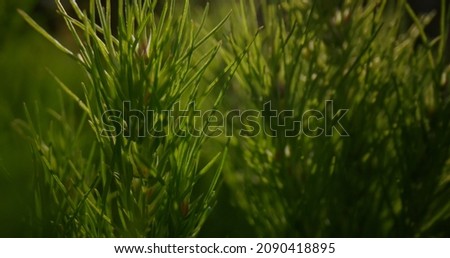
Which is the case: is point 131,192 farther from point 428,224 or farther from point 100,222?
point 428,224

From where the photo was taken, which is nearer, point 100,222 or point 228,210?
point 100,222

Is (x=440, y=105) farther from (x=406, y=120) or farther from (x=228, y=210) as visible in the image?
(x=228, y=210)

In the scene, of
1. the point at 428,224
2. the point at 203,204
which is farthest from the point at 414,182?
the point at 203,204

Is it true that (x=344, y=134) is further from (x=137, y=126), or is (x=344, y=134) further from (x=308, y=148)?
(x=137, y=126)

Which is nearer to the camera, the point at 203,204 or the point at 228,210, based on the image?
the point at 203,204

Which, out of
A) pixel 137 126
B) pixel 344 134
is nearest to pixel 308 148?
pixel 344 134

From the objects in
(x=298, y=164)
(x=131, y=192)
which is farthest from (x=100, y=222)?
(x=298, y=164)
